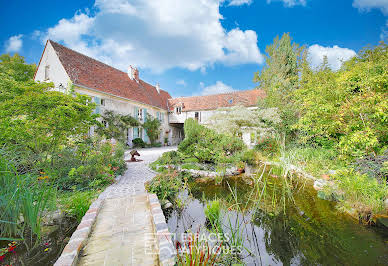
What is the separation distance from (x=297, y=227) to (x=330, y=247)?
0.54m

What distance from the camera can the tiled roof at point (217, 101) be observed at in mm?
18078

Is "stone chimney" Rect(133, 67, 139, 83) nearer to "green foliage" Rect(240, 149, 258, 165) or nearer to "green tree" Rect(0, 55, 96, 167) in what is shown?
"green tree" Rect(0, 55, 96, 167)

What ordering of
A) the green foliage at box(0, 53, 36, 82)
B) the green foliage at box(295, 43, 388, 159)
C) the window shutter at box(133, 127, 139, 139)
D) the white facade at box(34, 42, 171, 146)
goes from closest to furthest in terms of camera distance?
the green foliage at box(295, 43, 388, 159) < the white facade at box(34, 42, 171, 146) < the green foliage at box(0, 53, 36, 82) < the window shutter at box(133, 127, 139, 139)

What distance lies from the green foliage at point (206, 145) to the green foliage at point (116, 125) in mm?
7547

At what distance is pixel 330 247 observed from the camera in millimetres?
2414

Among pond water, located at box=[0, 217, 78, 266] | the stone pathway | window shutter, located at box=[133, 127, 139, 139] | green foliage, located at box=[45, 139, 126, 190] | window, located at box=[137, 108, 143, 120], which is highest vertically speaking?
window, located at box=[137, 108, 143, 120]

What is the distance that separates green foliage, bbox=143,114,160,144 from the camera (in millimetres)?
17133

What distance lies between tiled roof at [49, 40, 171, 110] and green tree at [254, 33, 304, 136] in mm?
12171

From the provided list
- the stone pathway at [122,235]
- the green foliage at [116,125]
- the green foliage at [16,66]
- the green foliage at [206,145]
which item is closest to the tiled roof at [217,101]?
the green foliage at [116,125]

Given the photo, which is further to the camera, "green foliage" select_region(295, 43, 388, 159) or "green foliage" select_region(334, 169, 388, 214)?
"green foliage" select_region(295, 43, 388, 159)

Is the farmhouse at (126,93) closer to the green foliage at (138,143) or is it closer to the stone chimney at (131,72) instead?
the stone chimney at (131,72)

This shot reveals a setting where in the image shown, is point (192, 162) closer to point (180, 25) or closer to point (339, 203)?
point (339, 203)

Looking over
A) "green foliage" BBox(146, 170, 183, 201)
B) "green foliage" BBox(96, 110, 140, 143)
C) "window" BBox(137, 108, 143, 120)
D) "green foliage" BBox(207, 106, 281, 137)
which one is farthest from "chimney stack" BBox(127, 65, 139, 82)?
"green foliage" BBox(146, 170, 183, 201)

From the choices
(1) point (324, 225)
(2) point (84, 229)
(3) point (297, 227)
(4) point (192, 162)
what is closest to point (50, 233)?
(2) point (84, 229)
